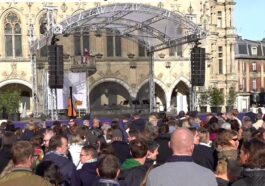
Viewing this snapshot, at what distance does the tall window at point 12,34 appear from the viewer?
157 ft

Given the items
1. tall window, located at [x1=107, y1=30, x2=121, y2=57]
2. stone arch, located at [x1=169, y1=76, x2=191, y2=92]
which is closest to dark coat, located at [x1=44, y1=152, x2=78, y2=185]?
tall window, located at [x1=107, y1=30, x2=121, y2=57]

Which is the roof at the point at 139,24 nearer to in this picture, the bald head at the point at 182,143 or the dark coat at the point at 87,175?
the dark coat at the point at 87,175

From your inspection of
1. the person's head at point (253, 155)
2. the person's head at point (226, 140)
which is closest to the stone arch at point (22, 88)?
the person's head at point (226, 140)

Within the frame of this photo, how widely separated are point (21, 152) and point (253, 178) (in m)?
2.19

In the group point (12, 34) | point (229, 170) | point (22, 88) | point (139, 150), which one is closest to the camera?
point (229, 170)

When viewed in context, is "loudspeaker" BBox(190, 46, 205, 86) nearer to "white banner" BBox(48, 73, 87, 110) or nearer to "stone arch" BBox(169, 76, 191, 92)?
"white banner" BBox(48, 73, 87, 110)

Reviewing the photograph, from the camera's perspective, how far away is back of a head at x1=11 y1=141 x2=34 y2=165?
19.1 feet

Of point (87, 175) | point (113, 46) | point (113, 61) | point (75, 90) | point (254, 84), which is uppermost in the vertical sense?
point (113, 46)

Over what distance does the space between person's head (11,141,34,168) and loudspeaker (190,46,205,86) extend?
2509cm

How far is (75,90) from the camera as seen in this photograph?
1722 inches

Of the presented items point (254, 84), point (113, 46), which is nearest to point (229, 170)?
point (113, 46)

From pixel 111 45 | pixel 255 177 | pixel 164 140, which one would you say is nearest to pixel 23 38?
pixel 111 45

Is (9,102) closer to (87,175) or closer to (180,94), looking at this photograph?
(180,94)

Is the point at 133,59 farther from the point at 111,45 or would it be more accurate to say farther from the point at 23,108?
the point at 23,108
